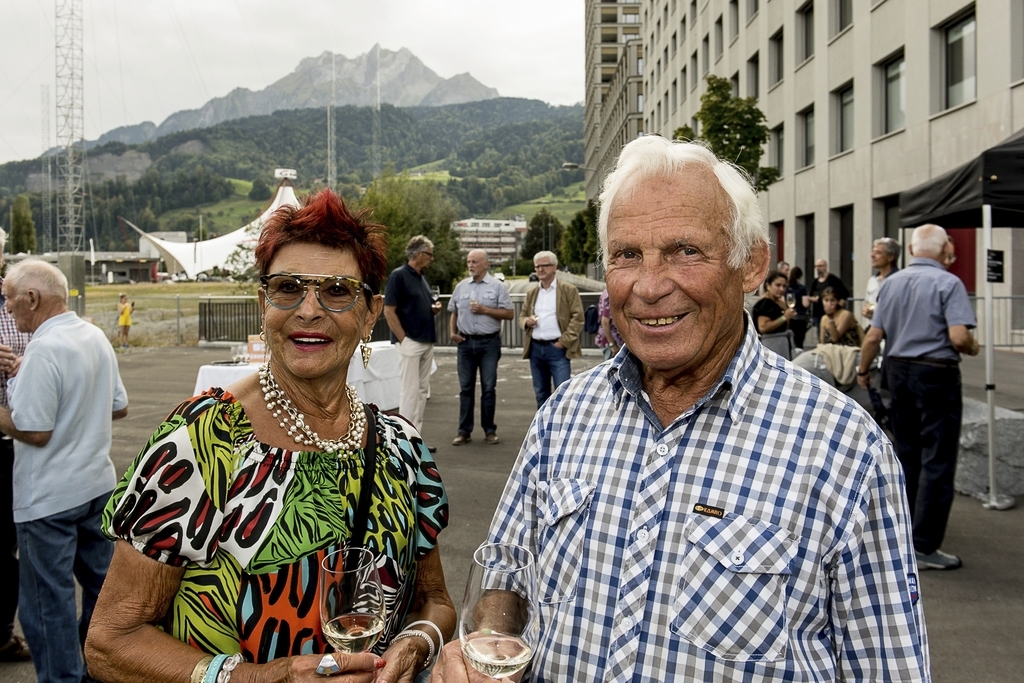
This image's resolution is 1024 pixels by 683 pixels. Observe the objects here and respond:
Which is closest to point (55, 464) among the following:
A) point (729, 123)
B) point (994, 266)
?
point (994, 266)

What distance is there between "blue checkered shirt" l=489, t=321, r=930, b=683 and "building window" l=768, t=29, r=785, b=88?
95.4 ft

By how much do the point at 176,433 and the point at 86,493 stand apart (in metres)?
2.10

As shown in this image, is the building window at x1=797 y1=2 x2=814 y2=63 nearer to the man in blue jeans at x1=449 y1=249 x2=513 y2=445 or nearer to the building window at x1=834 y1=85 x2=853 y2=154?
the building window at x1=834 y1=85 x2=853 y2=154

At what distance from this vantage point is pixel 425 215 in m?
49.6

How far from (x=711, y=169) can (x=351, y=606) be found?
121 centimetres

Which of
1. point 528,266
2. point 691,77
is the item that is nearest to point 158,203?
point 528,266

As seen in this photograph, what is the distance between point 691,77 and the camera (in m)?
42.5

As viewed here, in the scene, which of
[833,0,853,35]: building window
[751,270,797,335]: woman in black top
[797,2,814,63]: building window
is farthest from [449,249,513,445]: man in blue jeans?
[797,2,814,63]: building window

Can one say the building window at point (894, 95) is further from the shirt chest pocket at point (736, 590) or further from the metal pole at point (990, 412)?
the shirt chest pocket at point (736, 590)

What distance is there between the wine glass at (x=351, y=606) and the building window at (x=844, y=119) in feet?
77.2

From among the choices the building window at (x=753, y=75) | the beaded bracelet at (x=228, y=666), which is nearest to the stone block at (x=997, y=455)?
the beaded bracelet at (x=228, y=666)

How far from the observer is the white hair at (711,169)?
1.68 metres

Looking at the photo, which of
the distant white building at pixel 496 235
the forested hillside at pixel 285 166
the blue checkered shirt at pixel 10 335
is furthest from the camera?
the forested hillside at pixel 285 166

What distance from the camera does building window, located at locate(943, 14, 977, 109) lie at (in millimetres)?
15652
